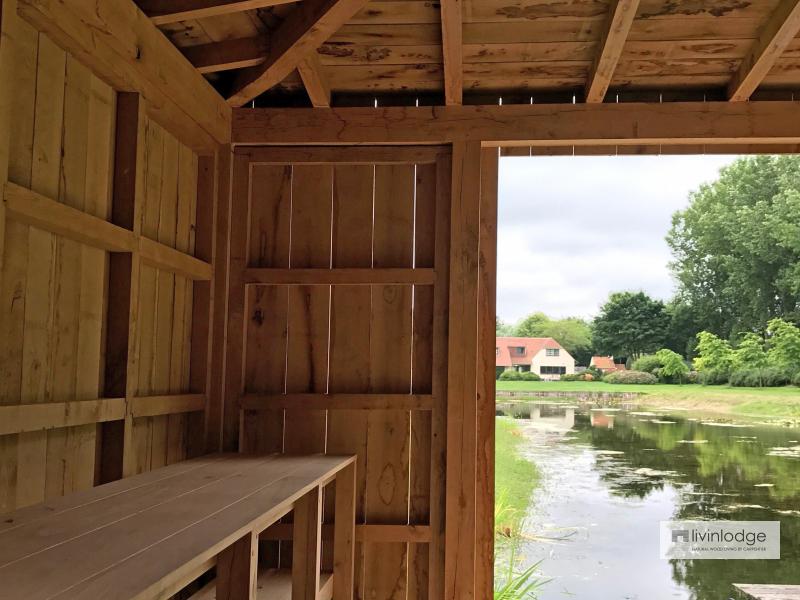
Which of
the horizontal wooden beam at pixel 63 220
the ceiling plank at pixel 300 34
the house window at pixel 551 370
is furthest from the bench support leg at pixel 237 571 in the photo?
the house window at pixel 551 370

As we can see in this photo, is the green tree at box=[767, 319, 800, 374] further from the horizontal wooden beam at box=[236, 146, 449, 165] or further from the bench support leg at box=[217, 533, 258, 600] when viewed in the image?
the bench support leg at box=[217, 533, 258, 600]

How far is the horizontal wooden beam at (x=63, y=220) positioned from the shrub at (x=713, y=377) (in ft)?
9.66

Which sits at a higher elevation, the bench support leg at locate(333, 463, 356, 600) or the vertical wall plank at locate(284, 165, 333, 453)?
the vertical wall plank at locate(284, 165, 333, 453)

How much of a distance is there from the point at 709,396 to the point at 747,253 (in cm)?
79


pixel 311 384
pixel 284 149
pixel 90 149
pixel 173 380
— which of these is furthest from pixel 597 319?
pixel 90 149

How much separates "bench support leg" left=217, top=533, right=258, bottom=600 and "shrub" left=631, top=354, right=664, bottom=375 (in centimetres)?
278

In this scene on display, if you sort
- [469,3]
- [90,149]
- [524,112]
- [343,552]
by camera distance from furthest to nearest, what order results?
[524,112], [343,552], [469,3], [90,149]

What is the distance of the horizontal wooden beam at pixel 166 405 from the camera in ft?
9.04

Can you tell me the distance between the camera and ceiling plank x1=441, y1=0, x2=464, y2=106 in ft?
9.55

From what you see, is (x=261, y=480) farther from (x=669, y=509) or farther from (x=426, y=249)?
(x=669, y=509)

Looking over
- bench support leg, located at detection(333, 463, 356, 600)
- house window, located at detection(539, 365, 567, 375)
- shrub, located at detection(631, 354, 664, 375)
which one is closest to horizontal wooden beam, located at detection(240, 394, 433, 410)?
bench support leg, located at detection(333, 463, 356, 600)

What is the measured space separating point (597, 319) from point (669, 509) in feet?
3.45

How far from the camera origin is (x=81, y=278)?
8.13 feet

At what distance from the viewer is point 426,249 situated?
3.62 m
